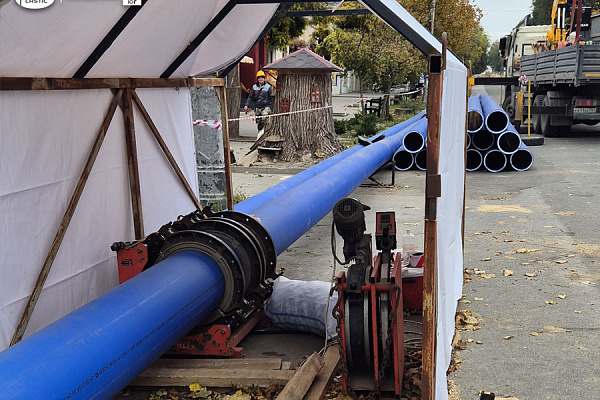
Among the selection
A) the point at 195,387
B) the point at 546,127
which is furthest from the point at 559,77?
the point at 195,387

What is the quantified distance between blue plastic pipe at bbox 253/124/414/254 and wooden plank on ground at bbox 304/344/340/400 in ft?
4.80

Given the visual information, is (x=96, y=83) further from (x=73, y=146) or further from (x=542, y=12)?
(x=542, y=12)

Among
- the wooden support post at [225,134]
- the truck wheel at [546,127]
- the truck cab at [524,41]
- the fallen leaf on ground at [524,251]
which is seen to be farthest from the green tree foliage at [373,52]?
the wooden support post at [225,134]

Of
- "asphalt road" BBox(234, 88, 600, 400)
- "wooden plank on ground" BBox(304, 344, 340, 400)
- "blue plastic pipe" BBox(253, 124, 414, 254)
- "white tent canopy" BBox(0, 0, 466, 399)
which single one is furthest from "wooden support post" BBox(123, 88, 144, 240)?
"wooden plank on ground" BBox(304, 344, 340, 400)

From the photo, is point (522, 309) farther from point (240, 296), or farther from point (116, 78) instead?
point (116, 78)

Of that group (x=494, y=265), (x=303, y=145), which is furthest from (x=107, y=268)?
(x=303, y=145)

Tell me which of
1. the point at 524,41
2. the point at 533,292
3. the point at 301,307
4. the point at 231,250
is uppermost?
the point at 524,41

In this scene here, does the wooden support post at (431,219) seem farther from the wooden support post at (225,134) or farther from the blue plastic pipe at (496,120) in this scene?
the blue plastic pipe at (496,120)

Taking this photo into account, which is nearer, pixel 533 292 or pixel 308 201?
pixel 533 292

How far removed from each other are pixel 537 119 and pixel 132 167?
62.4 ft

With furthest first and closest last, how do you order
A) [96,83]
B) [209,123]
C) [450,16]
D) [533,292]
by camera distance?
[450,16]
[209,123]
[533,292]
[96,83]

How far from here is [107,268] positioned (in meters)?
5.95

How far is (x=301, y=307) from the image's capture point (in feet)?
18.7

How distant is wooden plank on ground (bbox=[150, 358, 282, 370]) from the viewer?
505 cm
